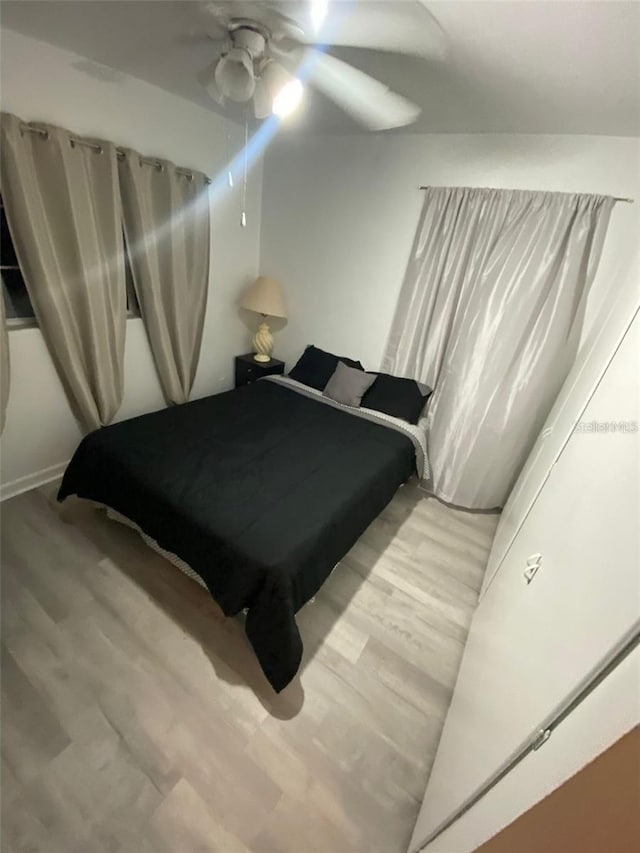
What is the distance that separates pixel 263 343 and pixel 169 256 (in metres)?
1.01

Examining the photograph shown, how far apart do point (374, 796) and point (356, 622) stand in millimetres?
596

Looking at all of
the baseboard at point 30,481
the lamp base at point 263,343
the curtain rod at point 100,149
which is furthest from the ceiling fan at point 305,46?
the baseboard at point 30,481

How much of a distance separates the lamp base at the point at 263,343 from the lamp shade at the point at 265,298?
252 millimetres

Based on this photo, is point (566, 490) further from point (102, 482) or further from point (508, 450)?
point (102, 482)

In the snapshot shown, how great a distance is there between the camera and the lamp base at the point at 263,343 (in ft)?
10.5

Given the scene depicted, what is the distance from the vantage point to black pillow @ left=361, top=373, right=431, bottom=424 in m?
2.52

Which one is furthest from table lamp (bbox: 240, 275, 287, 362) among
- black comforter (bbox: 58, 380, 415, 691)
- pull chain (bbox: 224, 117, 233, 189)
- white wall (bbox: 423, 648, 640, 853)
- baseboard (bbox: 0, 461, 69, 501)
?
white wall (bbox: 423, 648, 640, 853)

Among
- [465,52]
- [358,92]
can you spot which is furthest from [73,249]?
[465,52]

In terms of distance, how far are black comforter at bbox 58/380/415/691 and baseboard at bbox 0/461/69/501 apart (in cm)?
56

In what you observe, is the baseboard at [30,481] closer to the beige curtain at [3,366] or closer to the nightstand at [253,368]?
the beige curtain at [3,366]

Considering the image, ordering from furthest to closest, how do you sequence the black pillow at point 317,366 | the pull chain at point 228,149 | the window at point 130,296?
the black pillow at point 317,366
the pull chain at point 228,149
the window at point 130,296

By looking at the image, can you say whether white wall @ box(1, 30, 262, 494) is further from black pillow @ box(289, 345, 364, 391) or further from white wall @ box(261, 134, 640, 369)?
black pillow @ box(289, 345, 364, 391)

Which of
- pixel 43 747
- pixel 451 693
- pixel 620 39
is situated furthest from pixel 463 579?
pixel 620 39

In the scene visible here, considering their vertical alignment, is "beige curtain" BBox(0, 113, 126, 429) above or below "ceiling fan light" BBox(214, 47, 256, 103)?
below
